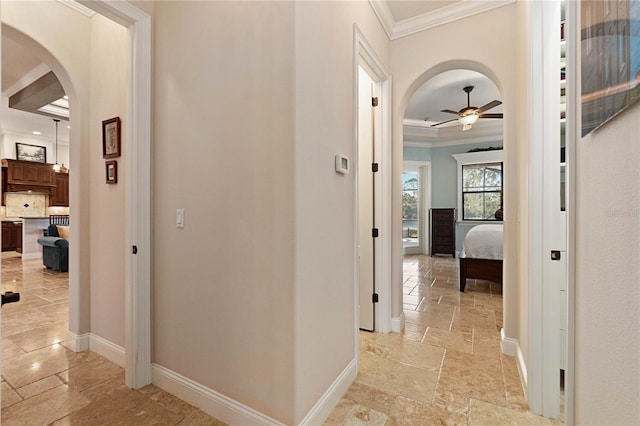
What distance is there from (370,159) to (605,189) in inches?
88.9

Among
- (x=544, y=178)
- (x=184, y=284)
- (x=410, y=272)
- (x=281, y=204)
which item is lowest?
(x=410, y=272)

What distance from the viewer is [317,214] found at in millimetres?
1726

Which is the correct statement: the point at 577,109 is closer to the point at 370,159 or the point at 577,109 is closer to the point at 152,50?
the point at 370,159

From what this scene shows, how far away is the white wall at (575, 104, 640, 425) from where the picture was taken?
0.64 meters

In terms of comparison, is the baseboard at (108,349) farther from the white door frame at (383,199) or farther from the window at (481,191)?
the window at (481,191)

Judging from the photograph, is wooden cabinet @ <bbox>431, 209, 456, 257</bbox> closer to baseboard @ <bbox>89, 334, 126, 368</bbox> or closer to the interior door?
the interior door

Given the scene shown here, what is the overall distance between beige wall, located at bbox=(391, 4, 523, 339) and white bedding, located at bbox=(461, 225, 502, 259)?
1.92m

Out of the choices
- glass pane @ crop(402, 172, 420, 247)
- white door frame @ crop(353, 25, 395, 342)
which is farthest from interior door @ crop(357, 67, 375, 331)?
glass pane @ crop(402, 172, 420, 247)

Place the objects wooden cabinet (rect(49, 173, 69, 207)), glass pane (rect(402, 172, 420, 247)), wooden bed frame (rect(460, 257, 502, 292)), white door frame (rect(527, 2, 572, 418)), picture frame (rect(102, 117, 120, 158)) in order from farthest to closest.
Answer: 1. wooden cabinet (rect(49, 173, 69, 207))
2. glass pane (rect(402, 172, 420, 247))
3. wooden bed frame (rect(460, 257, 502, 292))
4. picture frame (rect(102, 117, 120, 158))
5. white door frame (rect(527, 2, 572, 418))

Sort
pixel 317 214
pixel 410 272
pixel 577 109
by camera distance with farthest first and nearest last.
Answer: pixel 410 272 → pixel 317 214 → pixel 577 109

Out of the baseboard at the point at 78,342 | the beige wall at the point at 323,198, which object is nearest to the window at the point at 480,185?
the beige wall at the point at 323,198

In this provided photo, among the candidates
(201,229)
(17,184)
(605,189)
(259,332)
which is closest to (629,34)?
(605,189)

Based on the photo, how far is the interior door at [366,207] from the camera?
298cm

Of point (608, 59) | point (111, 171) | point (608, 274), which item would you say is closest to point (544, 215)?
point (608, 274)
